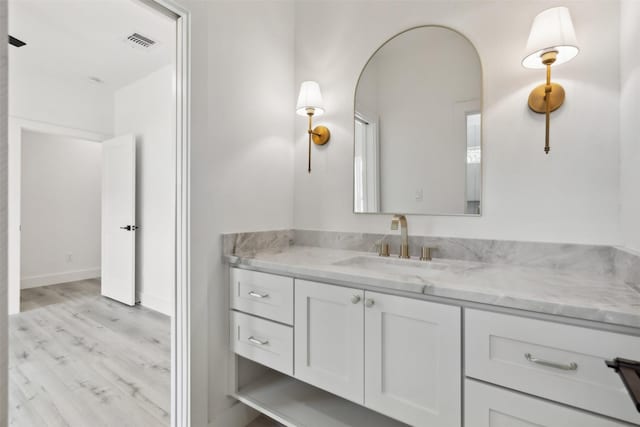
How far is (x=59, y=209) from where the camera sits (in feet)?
15.4

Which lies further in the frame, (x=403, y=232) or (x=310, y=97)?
(x=310, y=97)

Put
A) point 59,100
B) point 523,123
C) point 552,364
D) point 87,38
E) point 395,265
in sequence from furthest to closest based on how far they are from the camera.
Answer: point 59,100, point 87,38, point 395,265, point 523,123, point 552,364

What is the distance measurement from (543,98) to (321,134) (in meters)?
1.16

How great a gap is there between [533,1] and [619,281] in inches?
48.4

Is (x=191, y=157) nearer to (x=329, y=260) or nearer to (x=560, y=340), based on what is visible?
(x=329, y=260)

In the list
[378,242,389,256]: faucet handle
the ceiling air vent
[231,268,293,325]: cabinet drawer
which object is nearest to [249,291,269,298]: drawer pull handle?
[231,268,293,325]: cabinet drawer

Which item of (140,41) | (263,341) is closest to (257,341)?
(263,341)

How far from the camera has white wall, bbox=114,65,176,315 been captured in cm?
332

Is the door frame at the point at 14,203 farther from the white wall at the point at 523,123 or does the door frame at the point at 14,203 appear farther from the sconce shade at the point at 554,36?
the sconce shade at the point at 554,36

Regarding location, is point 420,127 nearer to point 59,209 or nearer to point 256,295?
point 256,295

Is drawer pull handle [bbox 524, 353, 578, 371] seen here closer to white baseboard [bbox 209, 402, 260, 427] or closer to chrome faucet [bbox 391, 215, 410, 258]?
chrome faucet [bbox 391, 215, 410, 258]

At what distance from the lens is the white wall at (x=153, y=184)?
3.32 metres

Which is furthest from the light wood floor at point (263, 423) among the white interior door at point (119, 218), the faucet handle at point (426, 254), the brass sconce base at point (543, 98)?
the white interior door at point (119, 218)

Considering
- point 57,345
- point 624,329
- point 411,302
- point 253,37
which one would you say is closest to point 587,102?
point 624,329
